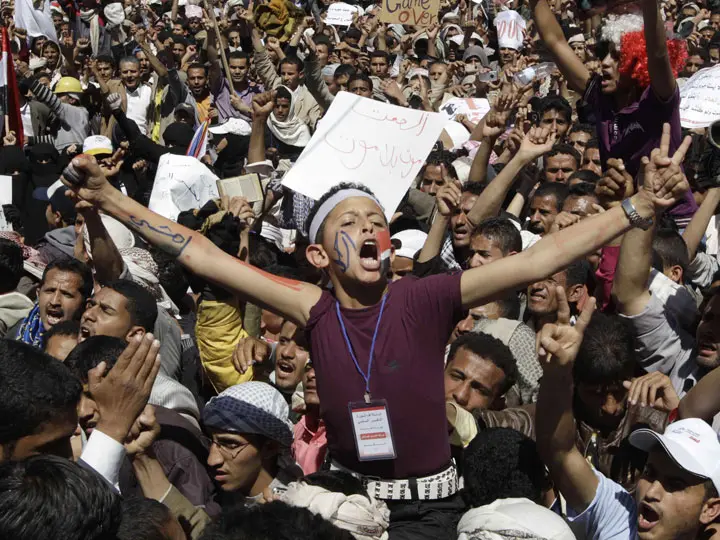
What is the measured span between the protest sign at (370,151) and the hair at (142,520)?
2.25 m

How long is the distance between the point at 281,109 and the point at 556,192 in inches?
144

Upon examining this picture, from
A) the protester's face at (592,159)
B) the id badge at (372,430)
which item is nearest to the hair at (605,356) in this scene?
the id badge at (372,430)

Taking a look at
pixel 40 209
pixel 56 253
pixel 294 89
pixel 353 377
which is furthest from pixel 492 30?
pixel 353 377

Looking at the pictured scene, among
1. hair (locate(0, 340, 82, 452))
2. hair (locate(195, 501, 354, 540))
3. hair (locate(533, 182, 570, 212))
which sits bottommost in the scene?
hair (locate(533, 182, 570, 212))

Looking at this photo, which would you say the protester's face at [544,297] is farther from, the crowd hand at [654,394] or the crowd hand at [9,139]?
the crowd hand at [9,139]

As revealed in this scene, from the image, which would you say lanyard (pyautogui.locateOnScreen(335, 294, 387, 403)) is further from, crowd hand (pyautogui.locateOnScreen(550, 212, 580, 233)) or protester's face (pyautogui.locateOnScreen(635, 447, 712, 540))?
crowd hand (pyautogui.locateOnScreen(550, 212, 580, 233))

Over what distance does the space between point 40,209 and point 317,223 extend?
230 inches

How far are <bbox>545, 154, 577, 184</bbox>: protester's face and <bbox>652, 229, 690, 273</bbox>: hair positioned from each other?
214 cm

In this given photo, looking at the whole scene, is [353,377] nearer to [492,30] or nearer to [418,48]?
[418,48]

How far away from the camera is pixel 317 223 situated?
363 centimetres

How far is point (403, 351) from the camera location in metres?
3.31

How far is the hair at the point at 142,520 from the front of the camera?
108 inches

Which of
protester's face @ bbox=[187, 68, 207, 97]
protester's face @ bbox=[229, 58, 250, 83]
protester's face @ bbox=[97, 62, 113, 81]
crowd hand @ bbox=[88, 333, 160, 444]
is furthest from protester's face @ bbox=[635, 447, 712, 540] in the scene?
protester's face @ bbox=[97, 62, 113, 81]

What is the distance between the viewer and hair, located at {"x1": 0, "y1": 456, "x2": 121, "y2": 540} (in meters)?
2.17
